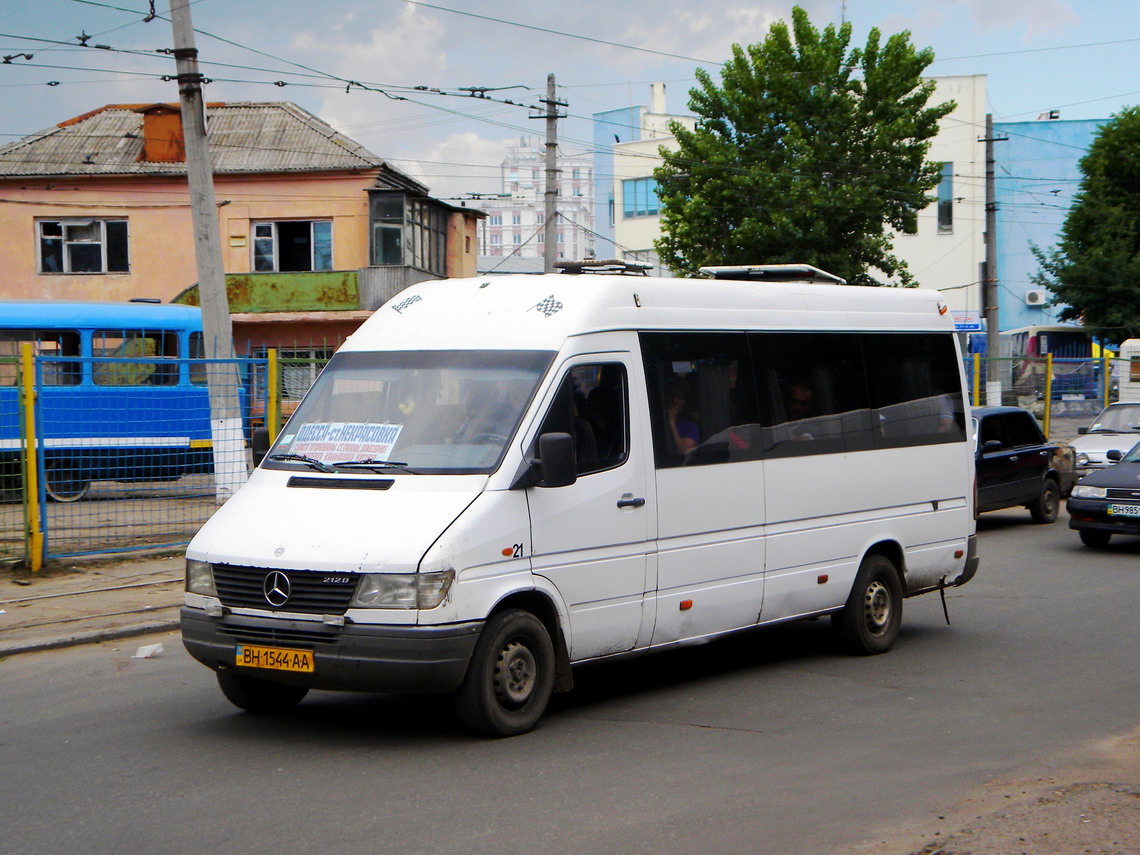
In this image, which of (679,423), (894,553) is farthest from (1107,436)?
(679,423)

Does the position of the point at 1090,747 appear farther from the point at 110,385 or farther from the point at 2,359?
the point at 110,385

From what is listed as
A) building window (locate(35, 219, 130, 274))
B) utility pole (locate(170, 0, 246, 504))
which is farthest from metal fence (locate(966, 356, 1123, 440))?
building window (locate(35, 219, 130, 274))

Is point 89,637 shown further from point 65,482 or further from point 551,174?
point 551,174

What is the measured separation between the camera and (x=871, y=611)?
31.2 ft

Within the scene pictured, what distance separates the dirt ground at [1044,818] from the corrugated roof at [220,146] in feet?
116

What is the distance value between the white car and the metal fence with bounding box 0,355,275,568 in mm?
12518

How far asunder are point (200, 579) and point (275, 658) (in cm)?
68

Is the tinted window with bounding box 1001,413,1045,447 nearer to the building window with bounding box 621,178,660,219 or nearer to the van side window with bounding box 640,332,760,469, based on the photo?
the van side window with bounding box 640,332,760,469

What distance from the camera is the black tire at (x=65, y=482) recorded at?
1277 cm

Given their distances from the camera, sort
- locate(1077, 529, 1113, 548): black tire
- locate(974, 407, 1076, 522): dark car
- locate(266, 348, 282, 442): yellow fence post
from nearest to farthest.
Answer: locate(266, 348, 282, 442): yellow fence post, locate(1077, 529, 1113, 548): black tire, locate(974, 407, 1076, 522): dark car

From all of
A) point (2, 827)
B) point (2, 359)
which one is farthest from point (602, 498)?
point (2, 359)

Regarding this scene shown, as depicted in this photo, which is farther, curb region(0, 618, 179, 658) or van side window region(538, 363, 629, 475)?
curb region(0, 618, 179, 658)

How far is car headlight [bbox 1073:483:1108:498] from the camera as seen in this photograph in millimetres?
15281

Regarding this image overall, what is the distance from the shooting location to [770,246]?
35.8 metres
